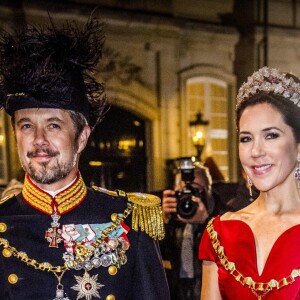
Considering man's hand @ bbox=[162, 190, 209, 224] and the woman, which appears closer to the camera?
the woman

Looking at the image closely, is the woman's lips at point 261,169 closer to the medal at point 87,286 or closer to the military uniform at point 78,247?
the military uniform at point 78,247

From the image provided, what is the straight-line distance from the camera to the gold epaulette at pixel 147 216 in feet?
7.95

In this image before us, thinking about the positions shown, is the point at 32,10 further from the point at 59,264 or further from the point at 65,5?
the point at 59,264

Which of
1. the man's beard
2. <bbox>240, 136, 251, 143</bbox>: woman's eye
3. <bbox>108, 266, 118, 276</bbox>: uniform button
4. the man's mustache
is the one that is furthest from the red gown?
the man's mustache

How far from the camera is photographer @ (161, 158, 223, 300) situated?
3822mm

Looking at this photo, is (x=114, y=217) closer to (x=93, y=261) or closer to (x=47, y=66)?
(x=93, y=261)

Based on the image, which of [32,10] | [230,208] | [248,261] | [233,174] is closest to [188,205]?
[230,208]

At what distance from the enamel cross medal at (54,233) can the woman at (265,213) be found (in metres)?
0.76

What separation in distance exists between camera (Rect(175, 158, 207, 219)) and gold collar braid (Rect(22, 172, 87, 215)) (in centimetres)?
166

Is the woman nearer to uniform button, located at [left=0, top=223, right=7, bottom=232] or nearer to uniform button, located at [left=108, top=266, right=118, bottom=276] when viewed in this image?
uniform button, located at [left=108, top=266, right=118, bottom=276]

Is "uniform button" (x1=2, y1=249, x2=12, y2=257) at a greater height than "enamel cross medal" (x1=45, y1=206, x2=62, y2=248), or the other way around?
"enamel cross medal" (x1=45, y1=206, x2=62, y2=248)

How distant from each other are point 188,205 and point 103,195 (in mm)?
1490

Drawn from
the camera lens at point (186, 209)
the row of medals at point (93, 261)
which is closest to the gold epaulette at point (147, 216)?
the row of medals at point (93, 261)

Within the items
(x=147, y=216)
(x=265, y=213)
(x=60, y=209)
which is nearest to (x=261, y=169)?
(x=265, y=213)
